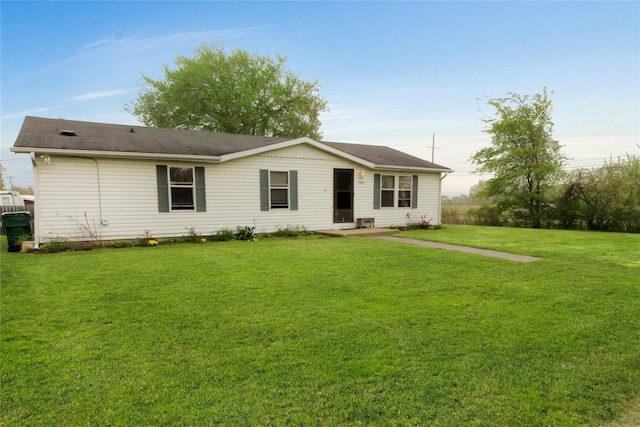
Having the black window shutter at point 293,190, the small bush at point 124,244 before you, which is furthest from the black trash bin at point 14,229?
the black window shutter at point 293,190

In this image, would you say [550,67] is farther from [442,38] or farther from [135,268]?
[135,268]

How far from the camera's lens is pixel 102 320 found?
338 cm

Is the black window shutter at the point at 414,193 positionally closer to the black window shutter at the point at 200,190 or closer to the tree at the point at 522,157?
the black window shutter at the point at 200,190

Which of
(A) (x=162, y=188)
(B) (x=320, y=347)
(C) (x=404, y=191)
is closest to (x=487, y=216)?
(C) (x=404, y=191)

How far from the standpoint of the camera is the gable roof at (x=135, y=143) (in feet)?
26.5

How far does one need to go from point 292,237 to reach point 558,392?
8.77 m

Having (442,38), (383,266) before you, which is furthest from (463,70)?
(383,266)

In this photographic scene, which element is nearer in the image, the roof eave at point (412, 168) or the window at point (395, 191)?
the roof eave at point (412, 168)

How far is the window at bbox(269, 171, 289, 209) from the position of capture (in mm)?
10836

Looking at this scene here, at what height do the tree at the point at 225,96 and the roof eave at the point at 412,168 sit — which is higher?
the tree at the point at 225,96

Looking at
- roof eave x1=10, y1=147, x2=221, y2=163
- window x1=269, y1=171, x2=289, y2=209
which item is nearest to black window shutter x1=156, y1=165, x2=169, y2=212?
roof eave x1=10, y1=147, x2=221, y2=163

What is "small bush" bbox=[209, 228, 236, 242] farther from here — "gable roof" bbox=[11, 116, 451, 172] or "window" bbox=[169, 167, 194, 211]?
"gable roof" bbox=[11, 116, 451, 172]

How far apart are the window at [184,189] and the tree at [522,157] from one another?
1656 centimetres

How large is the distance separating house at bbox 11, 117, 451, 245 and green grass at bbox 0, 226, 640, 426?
3419 millimetres
